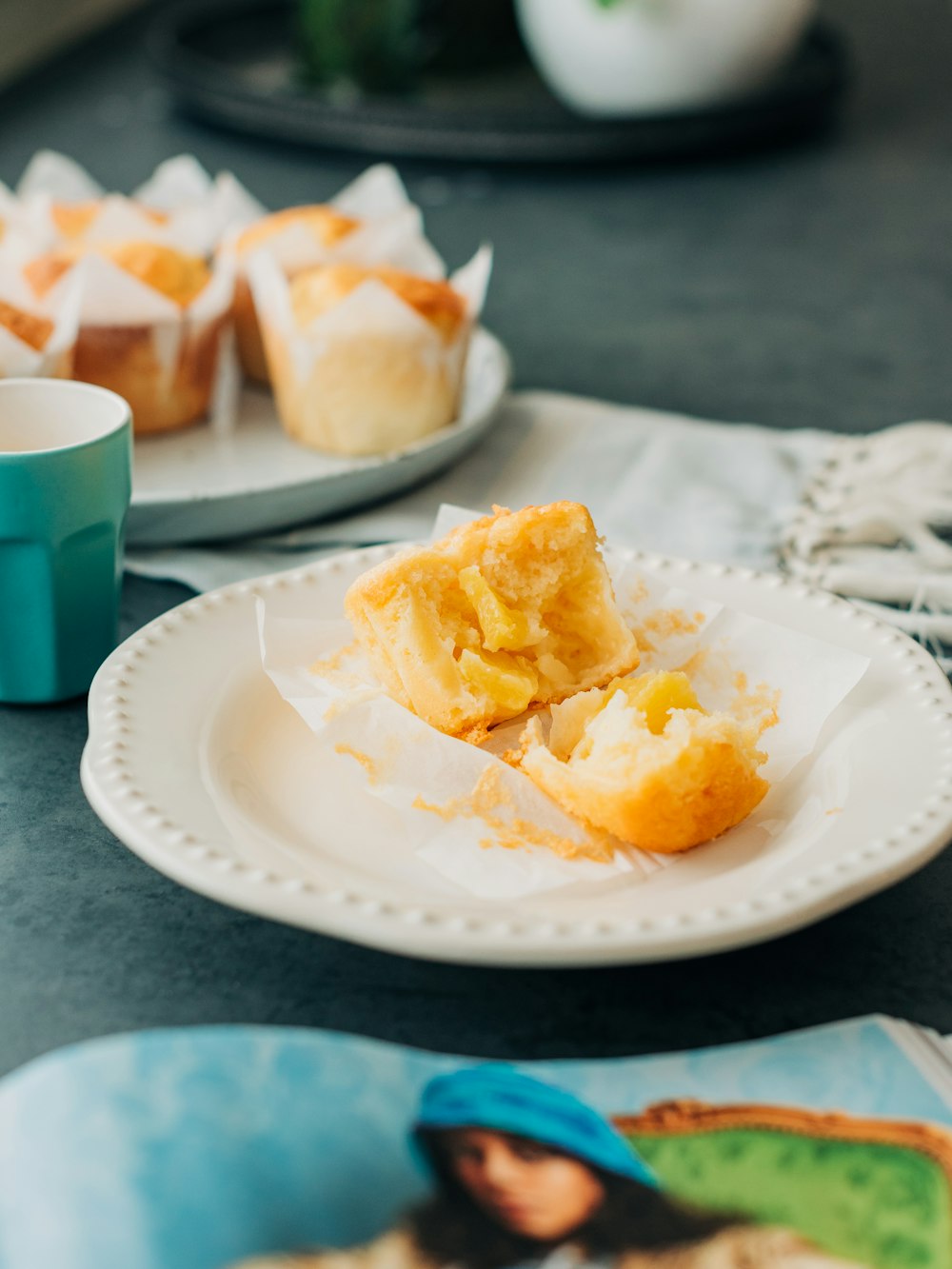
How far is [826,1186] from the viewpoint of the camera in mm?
646

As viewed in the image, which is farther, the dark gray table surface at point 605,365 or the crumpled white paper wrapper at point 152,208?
the crumpled white paper wrapper at point 152,208

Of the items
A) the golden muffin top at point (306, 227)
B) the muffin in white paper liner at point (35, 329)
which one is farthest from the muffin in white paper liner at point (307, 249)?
the muffin in white paper liner at point (35, 329)

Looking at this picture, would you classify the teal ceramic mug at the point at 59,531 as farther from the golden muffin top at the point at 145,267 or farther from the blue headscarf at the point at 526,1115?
the blue headscarf at the point at 526,1115

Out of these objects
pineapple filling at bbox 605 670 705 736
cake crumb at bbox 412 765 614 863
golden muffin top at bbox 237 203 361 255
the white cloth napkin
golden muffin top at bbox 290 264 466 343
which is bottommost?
the white cloth napkin

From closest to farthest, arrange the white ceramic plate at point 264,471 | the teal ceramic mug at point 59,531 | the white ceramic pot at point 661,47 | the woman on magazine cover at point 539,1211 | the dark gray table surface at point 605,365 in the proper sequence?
the woman on magazine cover at point 539,1211, the dark gray table surface at point 605,365, the teal ceramic mug at point 59,531, the white ceramic plate at point 264,471, the white ceramic pot at point 661,47

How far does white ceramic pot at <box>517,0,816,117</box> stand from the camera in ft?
7.82

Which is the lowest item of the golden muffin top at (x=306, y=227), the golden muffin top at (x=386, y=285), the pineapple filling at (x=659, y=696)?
the pineapple filling at (x=659, y=696)

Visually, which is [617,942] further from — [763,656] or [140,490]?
[140,490]

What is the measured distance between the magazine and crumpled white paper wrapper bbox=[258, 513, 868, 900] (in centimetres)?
14

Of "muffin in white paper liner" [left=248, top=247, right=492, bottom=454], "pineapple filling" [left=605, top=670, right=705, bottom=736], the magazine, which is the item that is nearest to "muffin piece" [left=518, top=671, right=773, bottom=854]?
"pineapple filling" [left=605, top=670, right=705, bottom=736]

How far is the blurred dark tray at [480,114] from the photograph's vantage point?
2.48 meters

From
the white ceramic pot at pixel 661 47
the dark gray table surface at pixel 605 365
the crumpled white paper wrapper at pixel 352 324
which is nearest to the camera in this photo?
the dark gray table surface at pixel 605 365

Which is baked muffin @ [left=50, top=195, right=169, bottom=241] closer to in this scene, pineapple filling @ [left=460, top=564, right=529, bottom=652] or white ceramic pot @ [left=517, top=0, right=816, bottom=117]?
pineapple filling @ [left=460, top=564, right=529, bottom=652]

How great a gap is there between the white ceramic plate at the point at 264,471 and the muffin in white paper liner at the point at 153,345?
0.11ft
